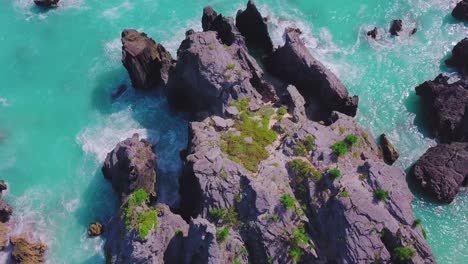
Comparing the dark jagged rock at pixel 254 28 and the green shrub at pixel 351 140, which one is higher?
the dark jagged rock at pixel 254 28

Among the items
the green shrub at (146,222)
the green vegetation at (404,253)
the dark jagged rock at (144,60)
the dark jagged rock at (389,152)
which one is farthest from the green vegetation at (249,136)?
the dark jagged rock at (389,152)

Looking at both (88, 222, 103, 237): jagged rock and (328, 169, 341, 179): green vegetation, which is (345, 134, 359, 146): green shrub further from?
(88, 222, 103, 237): jagged rock

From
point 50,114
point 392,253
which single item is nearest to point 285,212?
point 392,253

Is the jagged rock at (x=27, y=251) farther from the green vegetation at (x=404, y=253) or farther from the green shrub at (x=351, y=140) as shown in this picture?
the green vegetation at (x=404, y=253)

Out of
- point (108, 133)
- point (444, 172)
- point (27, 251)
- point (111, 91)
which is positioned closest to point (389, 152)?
point (444, 172)

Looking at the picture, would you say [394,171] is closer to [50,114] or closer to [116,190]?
[116,190]

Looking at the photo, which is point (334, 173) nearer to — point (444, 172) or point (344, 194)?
point (344, 194)
